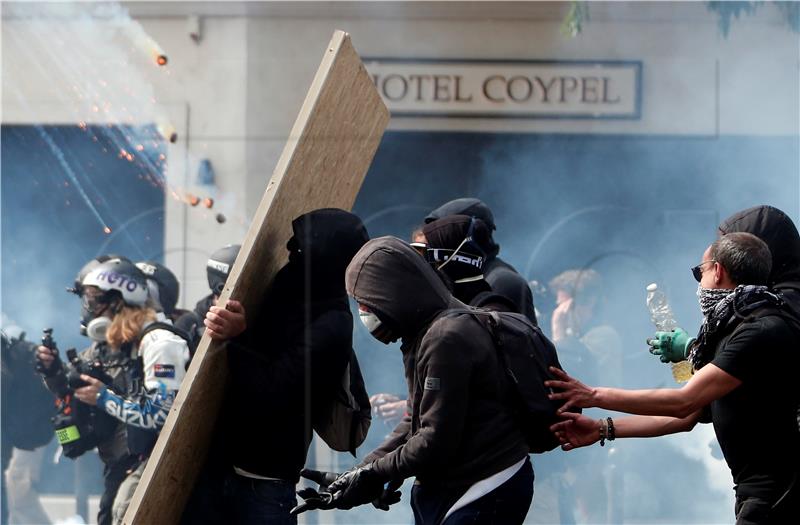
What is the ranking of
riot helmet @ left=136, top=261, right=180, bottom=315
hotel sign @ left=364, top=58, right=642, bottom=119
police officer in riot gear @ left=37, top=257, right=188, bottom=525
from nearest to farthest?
police officer in riot gear @ left=37, top=257, right=188, bottom=525 → riot helmet @ left=136, top=261, right=180, bottom=315 → hotel sign @ left=364, top=58, right=642, bottom=119

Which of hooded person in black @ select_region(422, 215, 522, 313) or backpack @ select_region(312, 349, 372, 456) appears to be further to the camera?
hooded person in black @ select_region(422, 215, 522, 313)

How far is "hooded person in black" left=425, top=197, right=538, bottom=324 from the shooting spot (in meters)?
3.66

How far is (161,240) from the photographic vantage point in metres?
7.77

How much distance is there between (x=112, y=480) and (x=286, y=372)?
1.61 meters

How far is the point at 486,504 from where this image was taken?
8.70 feet

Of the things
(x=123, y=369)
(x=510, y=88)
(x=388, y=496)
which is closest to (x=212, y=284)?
(x=123, y=369)

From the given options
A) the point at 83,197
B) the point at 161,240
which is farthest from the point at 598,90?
the point at 83,197

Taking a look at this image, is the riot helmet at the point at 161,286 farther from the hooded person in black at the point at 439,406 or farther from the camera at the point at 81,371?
the hooded person in black at the point at 439,406

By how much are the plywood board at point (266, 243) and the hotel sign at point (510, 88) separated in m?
4.25

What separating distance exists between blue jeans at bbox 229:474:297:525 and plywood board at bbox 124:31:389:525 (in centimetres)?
14

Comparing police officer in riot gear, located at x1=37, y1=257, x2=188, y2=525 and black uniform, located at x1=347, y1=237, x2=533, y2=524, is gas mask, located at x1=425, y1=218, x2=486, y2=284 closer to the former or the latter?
black uniform, located at x1=347, y1=237, x2=533, y2=524

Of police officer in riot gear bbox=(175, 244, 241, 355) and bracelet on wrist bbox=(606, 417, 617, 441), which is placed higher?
police officer in riot gear bbox=(175, 244, 241, 355)

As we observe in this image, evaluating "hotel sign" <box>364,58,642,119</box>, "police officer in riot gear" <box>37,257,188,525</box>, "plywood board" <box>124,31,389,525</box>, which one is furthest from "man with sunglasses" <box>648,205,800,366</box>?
"hotel sign" <box>364,58,642,119</box>

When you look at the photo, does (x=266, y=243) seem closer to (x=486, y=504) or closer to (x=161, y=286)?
(x=486, y=504)
